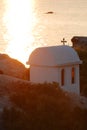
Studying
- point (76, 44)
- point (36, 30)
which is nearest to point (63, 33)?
point (36, 30)

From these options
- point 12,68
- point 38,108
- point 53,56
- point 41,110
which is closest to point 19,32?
point 12,68

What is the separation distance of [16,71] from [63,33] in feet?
172

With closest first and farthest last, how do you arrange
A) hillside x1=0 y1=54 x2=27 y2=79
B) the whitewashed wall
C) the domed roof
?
the domed roof, the whitewashed wall, hillside x1=0 y1=54 x2=27 y2=79

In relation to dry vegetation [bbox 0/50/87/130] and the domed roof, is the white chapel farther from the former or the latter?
dry vegetation [bbox 0/50/87/130]

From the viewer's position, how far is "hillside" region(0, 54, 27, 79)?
112ft

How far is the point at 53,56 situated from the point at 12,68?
5.19 m


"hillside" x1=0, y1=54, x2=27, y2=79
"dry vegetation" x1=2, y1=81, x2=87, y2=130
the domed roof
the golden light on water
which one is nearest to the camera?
"dry vegetation" x1=2, y1=81, x2=87, y2=130

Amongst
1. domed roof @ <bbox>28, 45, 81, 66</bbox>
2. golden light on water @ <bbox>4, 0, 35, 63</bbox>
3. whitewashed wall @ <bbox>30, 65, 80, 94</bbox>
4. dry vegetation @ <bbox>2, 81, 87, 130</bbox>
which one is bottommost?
dry vegetation @ <bbox>2, 81, 87, 130</bbox>

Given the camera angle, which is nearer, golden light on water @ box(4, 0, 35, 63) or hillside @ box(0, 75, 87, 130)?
hillside @ box(0, 75, 87, 130)

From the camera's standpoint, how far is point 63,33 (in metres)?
86.6

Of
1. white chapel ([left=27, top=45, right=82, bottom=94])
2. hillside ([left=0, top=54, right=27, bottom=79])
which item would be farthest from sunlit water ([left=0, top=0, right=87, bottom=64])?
white chapel ([left=27, top=45, right=82, bottom=94])

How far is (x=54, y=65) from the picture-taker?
29984 mm

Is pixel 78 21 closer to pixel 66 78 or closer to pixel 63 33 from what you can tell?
pixel 63 33

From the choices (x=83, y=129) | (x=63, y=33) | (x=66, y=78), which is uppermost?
(x=63, y=33)
